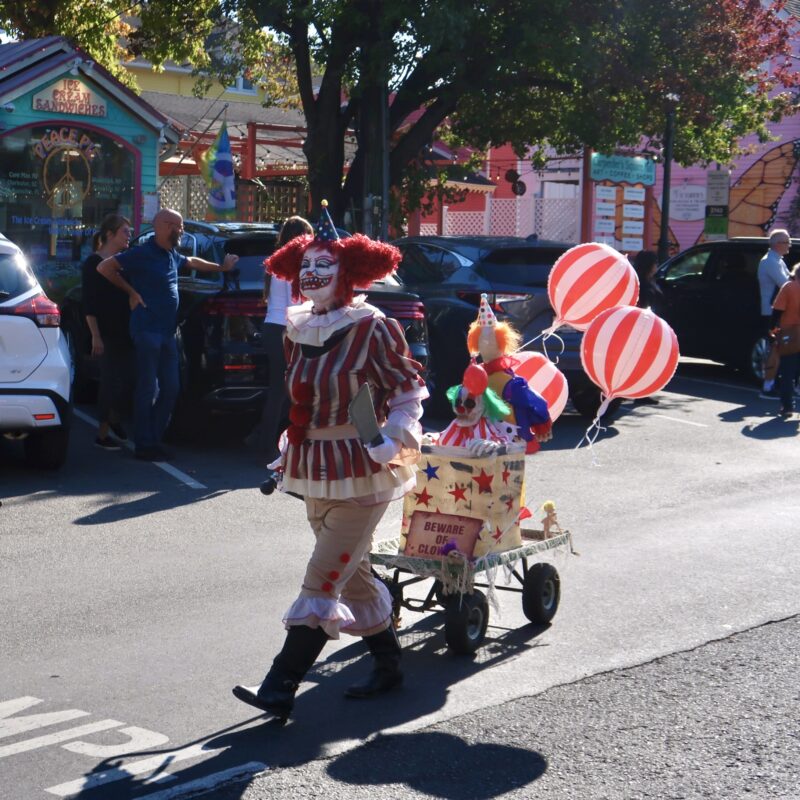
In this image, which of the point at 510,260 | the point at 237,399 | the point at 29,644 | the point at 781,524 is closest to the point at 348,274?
the point at 29,644

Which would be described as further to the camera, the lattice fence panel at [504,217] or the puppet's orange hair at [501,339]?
the lattice fence panel at [504,217]

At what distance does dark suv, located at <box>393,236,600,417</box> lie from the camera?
12.4 metres

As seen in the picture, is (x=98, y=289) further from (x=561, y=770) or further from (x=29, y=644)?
(x=561, y=770)

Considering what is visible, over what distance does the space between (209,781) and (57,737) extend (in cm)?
68

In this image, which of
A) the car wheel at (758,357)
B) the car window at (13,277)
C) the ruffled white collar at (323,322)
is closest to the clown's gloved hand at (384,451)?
the ruffled white collar at (323,322)

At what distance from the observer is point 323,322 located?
515 centimetres

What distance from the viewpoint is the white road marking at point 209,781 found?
4.32 meters

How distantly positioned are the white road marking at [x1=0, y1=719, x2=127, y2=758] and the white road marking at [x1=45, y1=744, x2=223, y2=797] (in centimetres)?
29

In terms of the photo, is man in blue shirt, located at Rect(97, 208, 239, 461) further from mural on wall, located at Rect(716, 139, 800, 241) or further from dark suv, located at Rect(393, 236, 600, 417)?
mural on wall, located at Rect(716, 139, 800, 241)

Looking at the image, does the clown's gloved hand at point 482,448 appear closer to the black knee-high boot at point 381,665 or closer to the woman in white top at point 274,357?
the black knee-high boot at point 381,665

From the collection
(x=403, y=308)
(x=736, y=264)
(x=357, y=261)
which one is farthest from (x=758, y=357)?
(x=357, y=261)

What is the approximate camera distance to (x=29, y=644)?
19.4 ft

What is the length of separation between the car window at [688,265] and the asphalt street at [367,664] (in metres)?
8.20

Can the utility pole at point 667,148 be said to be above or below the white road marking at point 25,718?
above
